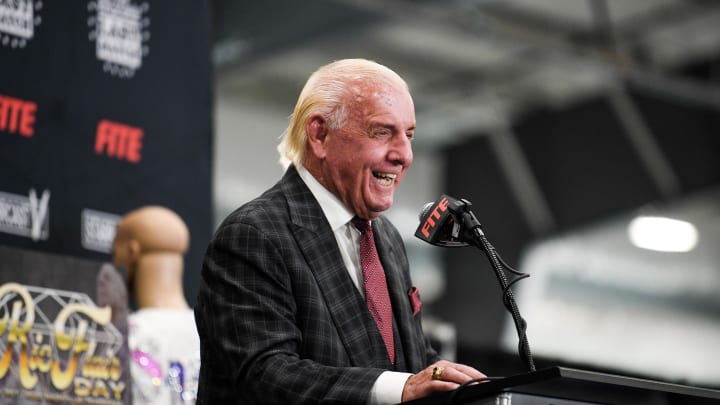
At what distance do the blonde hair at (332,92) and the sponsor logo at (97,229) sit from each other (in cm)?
156

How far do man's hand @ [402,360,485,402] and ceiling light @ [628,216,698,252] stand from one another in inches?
Answer: 381

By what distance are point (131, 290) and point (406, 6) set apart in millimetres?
4569

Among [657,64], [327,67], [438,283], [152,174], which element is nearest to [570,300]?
[438,283]

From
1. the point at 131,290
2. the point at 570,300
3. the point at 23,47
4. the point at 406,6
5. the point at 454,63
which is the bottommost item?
the point at 131,290

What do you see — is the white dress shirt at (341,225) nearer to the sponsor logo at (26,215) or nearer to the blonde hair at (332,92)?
the blonde hair at (332,92)

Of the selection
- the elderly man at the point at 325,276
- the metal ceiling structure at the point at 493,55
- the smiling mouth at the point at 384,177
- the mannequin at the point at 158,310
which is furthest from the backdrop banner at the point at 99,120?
the metal ceiling structure at the point at 493,55

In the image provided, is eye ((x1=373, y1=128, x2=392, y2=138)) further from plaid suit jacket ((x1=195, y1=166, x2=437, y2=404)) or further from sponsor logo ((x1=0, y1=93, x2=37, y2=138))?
sponsor logo ((x1=0, y1=93, x2=37, y2=138))

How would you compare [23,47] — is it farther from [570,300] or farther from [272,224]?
[570,300]

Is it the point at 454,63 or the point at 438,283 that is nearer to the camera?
the point at 454,63

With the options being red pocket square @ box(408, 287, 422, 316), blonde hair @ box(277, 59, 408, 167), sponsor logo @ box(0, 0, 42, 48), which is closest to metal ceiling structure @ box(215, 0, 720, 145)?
sponsor logo @ box(0, 0, 42, 48)

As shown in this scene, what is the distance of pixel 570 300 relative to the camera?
12.5 meters

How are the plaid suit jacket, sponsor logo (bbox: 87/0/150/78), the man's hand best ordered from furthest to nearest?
sponsor logo (bbox: 87/0/150/78)
the plaid suit jacket
the man's hand

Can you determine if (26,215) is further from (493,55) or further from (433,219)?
(493,55)

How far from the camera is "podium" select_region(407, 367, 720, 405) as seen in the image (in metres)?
2.09
